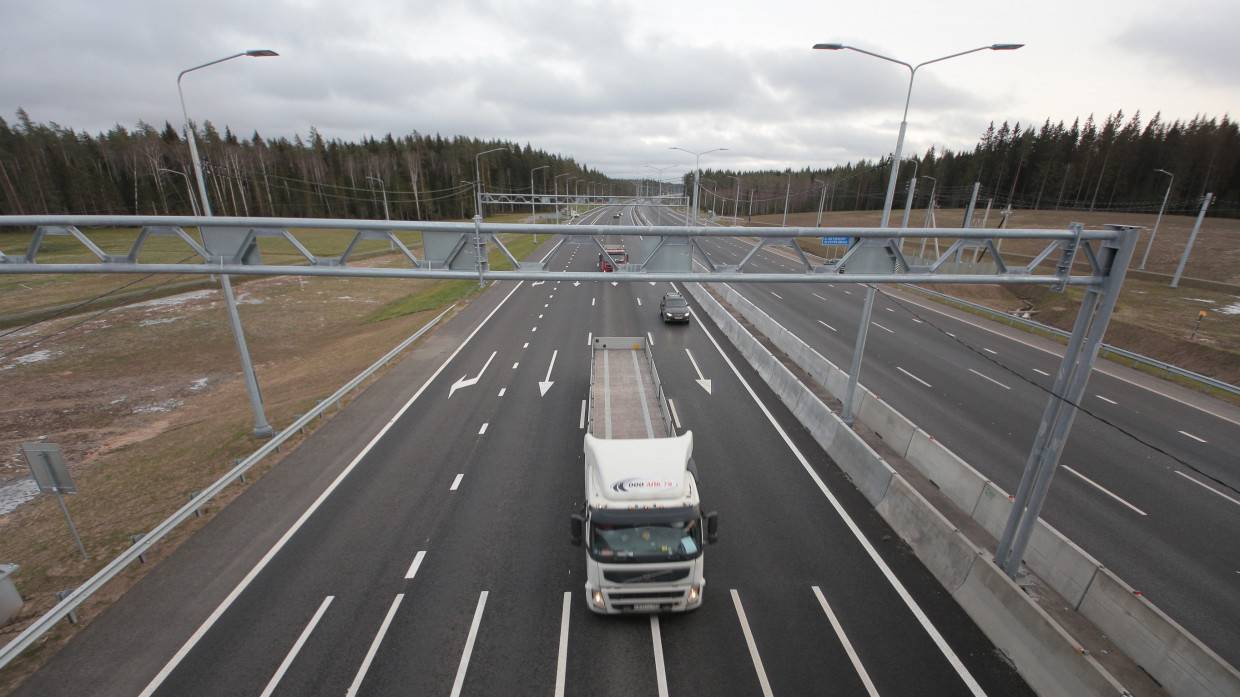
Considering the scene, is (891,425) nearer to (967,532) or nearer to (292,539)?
(967,532)

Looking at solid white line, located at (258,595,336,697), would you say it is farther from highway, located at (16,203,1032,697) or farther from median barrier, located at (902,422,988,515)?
median barrier, located at (902,422,988,515)

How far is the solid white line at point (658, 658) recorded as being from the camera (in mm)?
8266

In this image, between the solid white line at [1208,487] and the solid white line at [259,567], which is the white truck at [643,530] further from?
the solid white line at [1208,487]

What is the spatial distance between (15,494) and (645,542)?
18.8 m

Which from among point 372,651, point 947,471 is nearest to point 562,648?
point 372,651

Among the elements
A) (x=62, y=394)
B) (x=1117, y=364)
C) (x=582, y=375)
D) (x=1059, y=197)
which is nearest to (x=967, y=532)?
(x=582, y=375)

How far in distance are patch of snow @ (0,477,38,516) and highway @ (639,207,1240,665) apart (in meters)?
25.5

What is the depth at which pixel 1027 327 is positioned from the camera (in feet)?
103

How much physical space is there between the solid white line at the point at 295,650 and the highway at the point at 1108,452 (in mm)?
14657

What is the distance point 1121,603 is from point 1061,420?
10.6 feet

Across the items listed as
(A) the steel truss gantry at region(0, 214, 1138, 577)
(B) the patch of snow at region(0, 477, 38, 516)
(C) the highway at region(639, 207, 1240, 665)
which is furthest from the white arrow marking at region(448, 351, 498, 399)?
(C) the highway at region(639, 207, 1240, 665)

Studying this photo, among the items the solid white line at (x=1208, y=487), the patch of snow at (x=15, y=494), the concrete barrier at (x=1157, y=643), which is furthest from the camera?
the patch of snow at (x=15, y=494)

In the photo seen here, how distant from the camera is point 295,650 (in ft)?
29.2

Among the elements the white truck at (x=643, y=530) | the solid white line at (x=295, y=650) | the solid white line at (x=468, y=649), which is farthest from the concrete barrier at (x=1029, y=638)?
the solid white line at (x=295, y=650)
